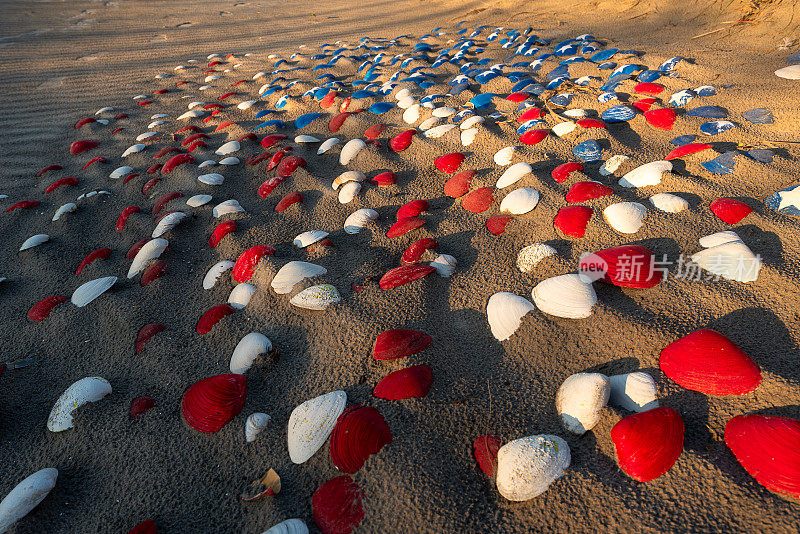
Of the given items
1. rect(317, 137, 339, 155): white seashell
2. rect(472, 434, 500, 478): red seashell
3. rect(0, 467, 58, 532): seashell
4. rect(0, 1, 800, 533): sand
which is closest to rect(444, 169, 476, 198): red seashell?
rect(0, 1, 800, 533): sand

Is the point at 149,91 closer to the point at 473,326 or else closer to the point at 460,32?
the point at 460,32

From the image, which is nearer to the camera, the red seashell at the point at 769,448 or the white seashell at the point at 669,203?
the red seashell at the point at 769,448

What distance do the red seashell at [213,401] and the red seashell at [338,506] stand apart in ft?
1.41

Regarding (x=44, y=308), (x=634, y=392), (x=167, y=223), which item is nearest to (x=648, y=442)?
(x=634, y=392)

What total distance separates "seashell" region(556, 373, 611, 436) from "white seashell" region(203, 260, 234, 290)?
1526 millimetres

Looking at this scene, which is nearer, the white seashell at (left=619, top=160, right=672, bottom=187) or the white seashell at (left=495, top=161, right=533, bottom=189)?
the white seashell at (left=619, top=160, right=672, bottom=187)

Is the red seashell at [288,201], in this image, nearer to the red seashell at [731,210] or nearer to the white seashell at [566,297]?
the white seashell at [566,297]

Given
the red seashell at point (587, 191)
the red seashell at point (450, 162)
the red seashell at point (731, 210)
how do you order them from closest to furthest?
1. the red seashell at point (731, 210)
2. the red seashell at point (587, 191)
3. the red seashell at point (450, 162)

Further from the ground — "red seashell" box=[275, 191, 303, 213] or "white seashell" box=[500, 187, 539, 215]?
"white seashell" box=[500, 187, 539, 215]

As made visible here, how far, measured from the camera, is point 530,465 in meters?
1.08

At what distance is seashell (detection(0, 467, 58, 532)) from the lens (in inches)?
47.5

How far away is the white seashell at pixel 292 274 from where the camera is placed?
1710mm

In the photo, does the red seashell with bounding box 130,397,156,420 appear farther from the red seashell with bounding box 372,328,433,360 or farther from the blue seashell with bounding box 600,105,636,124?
the blue seashell with bounding box 600,105,636,124

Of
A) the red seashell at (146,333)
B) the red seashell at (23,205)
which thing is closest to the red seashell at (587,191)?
the red seashell at (146,333)
